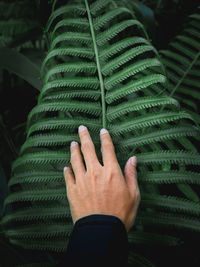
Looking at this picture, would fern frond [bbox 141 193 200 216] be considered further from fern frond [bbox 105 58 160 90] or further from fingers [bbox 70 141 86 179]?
fern frond [bbox 105 58 160 90]

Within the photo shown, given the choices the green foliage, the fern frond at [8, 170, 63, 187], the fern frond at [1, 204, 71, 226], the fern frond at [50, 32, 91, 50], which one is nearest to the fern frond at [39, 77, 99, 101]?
the green foliage

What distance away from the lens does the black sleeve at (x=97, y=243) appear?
0.62 metres

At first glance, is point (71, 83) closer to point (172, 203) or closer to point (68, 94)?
point (68, 94)

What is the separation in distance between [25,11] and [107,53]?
0.73 m

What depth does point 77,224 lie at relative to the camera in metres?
0.66

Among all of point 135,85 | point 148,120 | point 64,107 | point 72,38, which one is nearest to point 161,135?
point 148,120

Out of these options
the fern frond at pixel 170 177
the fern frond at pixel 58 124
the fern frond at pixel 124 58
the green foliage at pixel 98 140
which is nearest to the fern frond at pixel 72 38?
the green foliage at pixel 98 140

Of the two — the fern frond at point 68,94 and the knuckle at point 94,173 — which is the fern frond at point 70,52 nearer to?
the fern frond at point 68,94

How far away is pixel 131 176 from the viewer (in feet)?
2.56

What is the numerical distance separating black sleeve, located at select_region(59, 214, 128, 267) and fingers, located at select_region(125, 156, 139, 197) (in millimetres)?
122

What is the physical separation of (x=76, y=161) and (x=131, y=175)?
0.48 ft

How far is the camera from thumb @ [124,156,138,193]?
2.50 ft

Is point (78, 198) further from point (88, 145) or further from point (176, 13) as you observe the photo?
point (176, 13)

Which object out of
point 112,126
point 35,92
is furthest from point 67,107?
point 35,92
